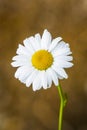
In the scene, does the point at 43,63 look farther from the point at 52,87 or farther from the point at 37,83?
the point at 52,87

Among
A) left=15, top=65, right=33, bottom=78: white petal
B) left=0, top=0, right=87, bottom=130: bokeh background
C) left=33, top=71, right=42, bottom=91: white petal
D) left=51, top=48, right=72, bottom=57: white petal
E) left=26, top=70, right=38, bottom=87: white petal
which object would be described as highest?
left=0, top=0, right=87, bottom=130: bokeh background

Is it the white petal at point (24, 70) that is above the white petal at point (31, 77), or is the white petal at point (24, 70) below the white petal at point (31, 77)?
above

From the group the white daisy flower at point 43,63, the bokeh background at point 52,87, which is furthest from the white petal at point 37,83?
the bokeh background at point 52,87

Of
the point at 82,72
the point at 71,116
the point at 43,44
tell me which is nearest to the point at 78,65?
the point at 82,72

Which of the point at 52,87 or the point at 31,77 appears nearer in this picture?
the point at 31,77

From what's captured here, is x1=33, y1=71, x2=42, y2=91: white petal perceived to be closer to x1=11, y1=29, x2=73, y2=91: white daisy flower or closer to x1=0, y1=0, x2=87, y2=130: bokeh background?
x1=11, y1=29, x2=73, y2=91: white daisy flower

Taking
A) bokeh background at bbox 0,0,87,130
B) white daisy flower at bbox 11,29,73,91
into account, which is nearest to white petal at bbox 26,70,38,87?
white daisy flower at bbox 11,29,73,91

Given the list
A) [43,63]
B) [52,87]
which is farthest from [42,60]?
[52,87]

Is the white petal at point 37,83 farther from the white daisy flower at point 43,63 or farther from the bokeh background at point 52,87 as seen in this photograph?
the bokeh background at point 52,87

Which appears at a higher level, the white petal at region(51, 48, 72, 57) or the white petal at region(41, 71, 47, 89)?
the white petal at region(51, 48, 72, 57)
